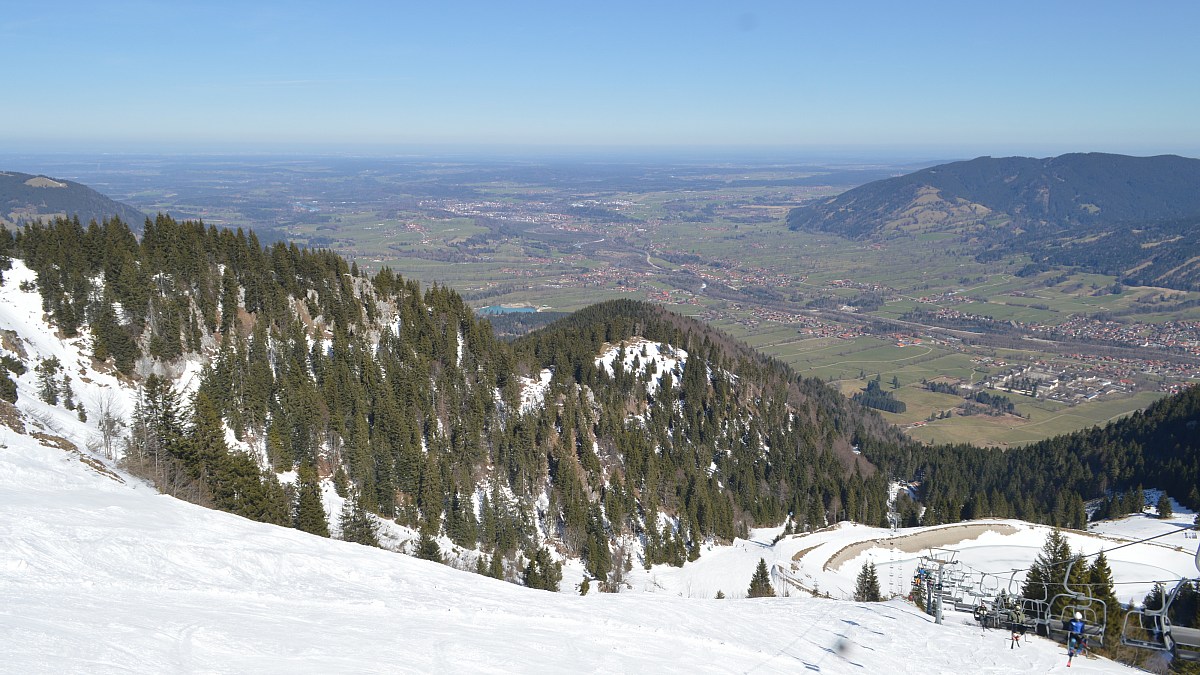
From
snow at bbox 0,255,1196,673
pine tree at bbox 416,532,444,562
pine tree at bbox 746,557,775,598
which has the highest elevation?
snow at bbox 0,255,1196,673

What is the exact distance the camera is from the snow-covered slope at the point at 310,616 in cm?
1731

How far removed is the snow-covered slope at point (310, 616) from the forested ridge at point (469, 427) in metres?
11.4

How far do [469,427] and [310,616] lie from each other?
52.0 metres

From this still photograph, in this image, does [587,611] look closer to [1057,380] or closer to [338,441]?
[338,441]

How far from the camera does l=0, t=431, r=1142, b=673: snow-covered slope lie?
56.8ft

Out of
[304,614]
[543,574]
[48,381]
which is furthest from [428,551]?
[48,381]

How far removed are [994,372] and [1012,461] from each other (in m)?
86.9

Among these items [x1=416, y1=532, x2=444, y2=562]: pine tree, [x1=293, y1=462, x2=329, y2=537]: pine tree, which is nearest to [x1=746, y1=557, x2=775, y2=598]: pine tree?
[x1=416, y1=532, x2=444, y2=562]: pine tree

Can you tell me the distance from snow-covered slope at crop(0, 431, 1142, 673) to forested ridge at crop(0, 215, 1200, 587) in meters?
11.4

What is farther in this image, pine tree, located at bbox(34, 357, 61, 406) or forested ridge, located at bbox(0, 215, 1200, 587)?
forested ridge, located at bbox(0, 215, 1200, 587)

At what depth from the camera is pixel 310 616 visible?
21.8 m

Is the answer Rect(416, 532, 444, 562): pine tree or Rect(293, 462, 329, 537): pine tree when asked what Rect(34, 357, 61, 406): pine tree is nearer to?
Rect(293, 462, 329, 537): pine tree

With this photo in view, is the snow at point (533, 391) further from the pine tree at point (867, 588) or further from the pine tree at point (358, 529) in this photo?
the pine tree at point (867, 588)

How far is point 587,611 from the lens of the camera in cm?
2789
